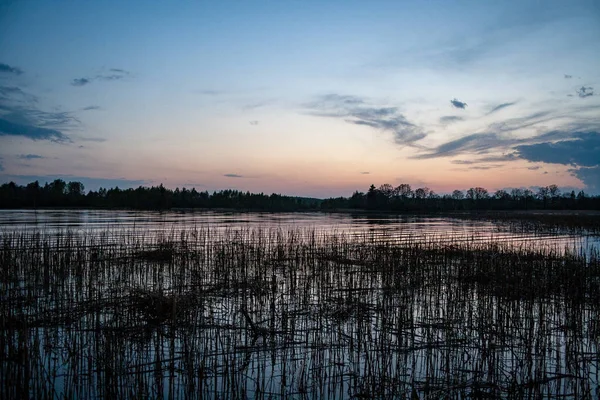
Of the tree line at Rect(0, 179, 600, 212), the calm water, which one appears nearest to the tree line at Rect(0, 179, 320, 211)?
the tree line at Rect(0, 179, 600, 212)

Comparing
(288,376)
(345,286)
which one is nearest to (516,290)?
(345,286)

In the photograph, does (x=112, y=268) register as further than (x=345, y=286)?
Yes

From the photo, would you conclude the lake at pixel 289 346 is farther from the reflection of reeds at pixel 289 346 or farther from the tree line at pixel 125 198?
the tree line at pixel 125 198

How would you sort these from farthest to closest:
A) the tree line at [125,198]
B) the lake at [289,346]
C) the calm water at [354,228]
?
the tree line at [125,198] < the calm water at [354,228] < the lake at [289,346]

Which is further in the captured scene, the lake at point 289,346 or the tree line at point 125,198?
the tree line at point 125,198

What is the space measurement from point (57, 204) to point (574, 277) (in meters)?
120

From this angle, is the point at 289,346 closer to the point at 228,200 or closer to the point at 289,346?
the point at 289,346

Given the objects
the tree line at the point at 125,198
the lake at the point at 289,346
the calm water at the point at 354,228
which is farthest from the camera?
the tree line at the point at 125,198

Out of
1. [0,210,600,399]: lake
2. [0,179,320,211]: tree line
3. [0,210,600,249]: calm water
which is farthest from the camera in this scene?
[0,179,320,211]: tree line

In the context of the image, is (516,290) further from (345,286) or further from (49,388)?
(49,388)

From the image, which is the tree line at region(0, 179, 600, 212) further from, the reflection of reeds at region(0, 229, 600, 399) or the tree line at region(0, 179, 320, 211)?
the reflection of reeds at region(0, 229, 600, 399)

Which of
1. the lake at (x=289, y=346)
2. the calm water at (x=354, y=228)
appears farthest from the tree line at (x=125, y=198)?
the lake at (x=289, y=346)

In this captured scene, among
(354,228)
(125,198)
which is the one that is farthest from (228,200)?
(354,228)

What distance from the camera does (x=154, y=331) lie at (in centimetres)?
775
